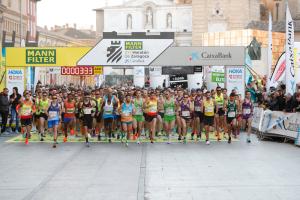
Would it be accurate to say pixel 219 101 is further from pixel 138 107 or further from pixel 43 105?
pixel 43 105

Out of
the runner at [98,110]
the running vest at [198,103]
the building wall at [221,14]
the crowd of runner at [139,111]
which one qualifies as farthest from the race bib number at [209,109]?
the building wall at [221,14]

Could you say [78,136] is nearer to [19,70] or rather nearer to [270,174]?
[19,70]

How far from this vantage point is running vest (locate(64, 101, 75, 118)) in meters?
19.5

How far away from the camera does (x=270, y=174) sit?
12.2 meters

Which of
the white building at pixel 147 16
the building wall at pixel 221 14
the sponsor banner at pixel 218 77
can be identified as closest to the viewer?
the sponsor banner at pixel 218 77

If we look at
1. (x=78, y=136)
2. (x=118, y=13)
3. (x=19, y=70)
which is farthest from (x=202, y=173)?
(x=118, y=13)

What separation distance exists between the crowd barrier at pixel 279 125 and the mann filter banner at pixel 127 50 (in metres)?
4.87

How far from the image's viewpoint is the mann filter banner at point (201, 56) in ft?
73.4

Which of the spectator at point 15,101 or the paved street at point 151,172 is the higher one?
the spectator at point 15,101

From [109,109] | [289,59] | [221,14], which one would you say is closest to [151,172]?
[109,109]

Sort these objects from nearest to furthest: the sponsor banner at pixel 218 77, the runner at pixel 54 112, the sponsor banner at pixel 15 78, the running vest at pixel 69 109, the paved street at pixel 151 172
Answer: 1. the paved street at pixel 151 172
2. the runner at pixel 54 112
3. the running vest at pixel 69 109
4. the sponsor banner at pixel 15 78
5. the sponsor banner at pixel 218 77

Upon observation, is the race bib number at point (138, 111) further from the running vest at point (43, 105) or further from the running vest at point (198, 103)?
the running vest at point (43, 105)

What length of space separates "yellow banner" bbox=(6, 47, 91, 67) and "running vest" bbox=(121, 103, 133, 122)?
5056mm

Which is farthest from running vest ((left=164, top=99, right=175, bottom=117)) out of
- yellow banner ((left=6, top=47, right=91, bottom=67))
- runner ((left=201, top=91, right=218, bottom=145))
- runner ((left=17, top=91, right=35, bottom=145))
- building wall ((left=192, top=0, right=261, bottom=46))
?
building wall ((left=192, top=0, right=261, bottom=46))
